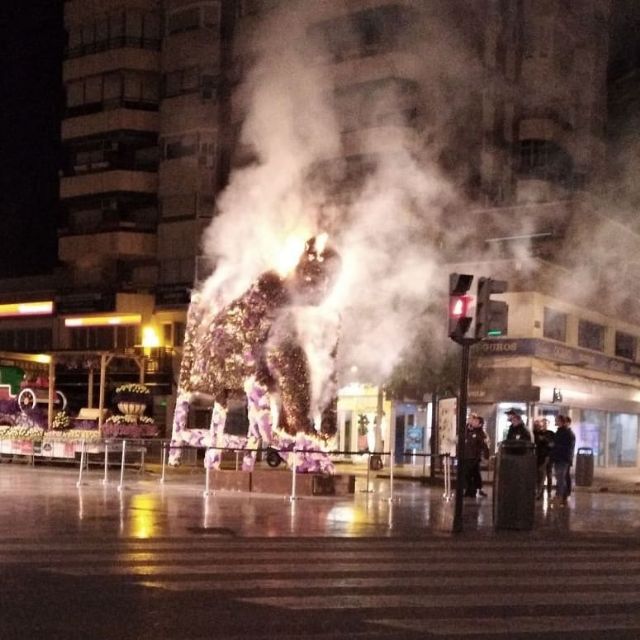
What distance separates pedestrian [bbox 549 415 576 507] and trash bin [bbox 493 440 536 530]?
5532mm

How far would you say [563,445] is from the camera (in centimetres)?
1977

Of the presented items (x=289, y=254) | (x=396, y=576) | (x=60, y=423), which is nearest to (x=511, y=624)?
(x=396, y=576)

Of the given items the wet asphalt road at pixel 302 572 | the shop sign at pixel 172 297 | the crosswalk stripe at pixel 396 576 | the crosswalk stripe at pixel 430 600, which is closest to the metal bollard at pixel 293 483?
the wet asphalt road at pixel 302 572

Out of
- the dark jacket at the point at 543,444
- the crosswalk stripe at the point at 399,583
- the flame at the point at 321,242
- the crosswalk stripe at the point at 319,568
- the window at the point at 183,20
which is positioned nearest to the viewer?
the crosswalk stripe at the point at 399,583

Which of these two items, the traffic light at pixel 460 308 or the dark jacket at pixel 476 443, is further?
the dark jacket at pixel 476 443

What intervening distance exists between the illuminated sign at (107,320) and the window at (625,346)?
20.0 metres

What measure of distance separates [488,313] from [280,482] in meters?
6.41

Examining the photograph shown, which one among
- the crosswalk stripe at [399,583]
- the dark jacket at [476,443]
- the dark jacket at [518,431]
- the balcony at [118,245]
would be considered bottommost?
the crosswalk stripe at [399,583]

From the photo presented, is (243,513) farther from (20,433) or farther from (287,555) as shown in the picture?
(20,433)

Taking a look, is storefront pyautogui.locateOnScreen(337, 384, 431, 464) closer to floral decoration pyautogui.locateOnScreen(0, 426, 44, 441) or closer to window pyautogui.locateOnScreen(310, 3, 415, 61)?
floral decoration pyautogui.locateOnScreen(0, 426, 44, 441)

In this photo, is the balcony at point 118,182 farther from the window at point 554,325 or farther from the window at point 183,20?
the window at point 554,325

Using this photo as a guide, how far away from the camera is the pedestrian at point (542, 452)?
66.1 feet

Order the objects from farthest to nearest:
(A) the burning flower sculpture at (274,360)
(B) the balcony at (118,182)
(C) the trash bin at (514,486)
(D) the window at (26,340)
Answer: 1. (D) the window at (26,340)
2. (B) the balcony at (118,182)
3. (A) the burning flower sculpture at (274,360)
4. (C) the trash bin at (514,486)

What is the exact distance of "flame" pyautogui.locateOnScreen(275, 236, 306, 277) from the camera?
1989cm
